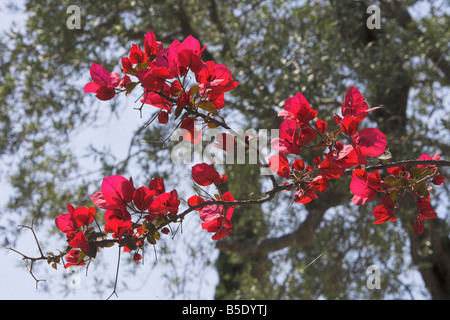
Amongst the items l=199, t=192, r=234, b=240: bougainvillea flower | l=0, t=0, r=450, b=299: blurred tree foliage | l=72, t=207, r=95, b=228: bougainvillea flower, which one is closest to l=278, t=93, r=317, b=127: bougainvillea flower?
l=199, t=192, r=234, b=240: bougainvillea flower

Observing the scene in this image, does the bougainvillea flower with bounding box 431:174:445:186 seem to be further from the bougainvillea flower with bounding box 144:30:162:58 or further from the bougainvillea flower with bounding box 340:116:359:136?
the bougainvillea flower with bounding box 144:30:162:58

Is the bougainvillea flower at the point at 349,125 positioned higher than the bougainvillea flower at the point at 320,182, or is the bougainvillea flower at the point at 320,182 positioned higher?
the bougainvillea flower at the point at 349,125

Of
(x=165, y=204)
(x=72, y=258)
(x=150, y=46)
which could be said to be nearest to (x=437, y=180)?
(x=165, y=204)

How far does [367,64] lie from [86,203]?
2096 mm

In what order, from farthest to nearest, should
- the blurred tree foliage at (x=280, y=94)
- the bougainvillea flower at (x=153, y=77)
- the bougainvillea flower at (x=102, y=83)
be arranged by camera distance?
the blurred tree foliage at (x=280, y=94) < the bougainvillea flower at (x=102, y=83) < the bougainvillea flower at (x=153, y=77)

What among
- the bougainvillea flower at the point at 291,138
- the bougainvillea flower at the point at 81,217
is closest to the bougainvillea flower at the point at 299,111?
the bougainvillea flower at the point at 291,138

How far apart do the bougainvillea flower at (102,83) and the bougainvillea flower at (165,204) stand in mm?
249

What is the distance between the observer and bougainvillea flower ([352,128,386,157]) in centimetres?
104

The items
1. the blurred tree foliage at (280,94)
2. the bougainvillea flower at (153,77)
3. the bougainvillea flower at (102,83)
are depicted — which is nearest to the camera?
the bougainvillea flower at (153,77)

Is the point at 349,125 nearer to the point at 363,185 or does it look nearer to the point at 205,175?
the point at 363,185

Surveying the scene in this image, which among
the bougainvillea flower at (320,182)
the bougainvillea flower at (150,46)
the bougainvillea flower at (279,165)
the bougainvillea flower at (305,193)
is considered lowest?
the bougainvillea flower at (305,193)

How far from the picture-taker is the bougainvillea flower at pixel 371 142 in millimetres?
1040

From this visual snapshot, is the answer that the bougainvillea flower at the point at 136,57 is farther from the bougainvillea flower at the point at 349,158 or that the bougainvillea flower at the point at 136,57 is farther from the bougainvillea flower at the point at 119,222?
the bougainvillea flower at the point at 349,158
